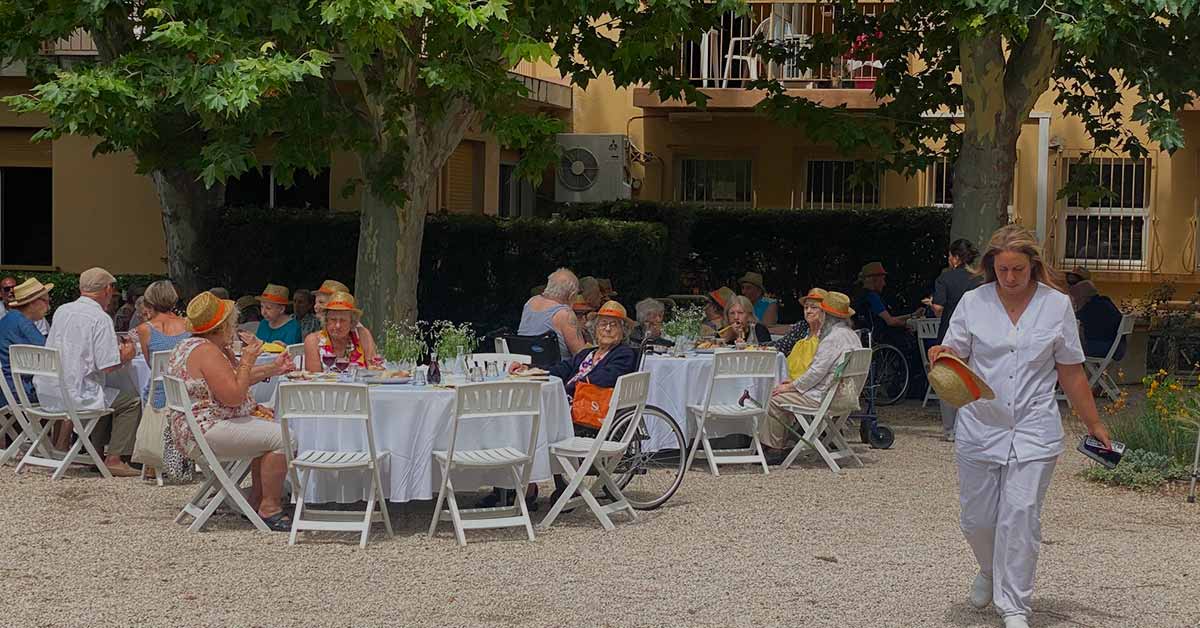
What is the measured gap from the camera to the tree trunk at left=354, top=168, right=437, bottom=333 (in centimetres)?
1407

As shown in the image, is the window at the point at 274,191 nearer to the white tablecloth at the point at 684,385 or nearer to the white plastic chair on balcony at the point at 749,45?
the white plastic chair on balcony at the point at 749,45

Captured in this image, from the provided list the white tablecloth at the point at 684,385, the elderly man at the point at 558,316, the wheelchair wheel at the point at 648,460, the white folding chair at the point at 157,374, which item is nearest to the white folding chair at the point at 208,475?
the white folding chair at the point at 157,374

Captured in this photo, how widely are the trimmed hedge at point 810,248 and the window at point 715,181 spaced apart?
3046 millimetres

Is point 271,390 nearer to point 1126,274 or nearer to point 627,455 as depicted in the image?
point 627,455

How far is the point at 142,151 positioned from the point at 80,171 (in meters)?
6.62

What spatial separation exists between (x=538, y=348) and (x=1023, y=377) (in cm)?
551

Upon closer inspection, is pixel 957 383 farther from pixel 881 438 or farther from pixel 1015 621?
pixel 881 438

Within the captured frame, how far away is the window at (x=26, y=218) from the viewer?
20625 millimetres

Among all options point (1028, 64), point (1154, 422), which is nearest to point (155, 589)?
point (1154, 422)

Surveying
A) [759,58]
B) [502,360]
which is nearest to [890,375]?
[502,360]

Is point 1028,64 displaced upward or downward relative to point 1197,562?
upward

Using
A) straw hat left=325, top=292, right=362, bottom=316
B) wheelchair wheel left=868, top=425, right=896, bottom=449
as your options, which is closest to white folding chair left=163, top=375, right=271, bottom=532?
straw hat left=325, top=292, right=362, bottom=316

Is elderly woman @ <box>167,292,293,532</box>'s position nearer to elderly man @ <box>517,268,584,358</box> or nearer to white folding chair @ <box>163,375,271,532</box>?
white folding chair @ <box>163,375,271,532</box>

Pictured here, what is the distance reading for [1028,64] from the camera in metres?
15.2
